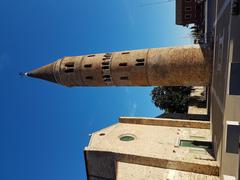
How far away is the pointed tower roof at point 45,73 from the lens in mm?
20688

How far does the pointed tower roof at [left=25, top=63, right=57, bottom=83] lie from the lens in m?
20.7

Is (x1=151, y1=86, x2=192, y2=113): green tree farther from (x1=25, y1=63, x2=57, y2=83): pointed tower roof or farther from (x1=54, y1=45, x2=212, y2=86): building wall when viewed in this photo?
(x1=25, y1=63, x2=57, y2=83): pointed tower roof

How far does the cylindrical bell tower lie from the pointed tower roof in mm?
111

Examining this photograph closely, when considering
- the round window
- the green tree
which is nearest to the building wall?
the round window

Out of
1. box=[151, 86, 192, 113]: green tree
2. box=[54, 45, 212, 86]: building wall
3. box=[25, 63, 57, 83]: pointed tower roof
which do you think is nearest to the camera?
box=[54, 45, 212, 86]: building wall

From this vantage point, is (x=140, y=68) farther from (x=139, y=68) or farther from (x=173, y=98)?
(x=173, y=98)

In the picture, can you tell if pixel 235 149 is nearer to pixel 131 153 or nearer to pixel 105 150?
pixel 131 153

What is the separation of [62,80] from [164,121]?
26.2 ft

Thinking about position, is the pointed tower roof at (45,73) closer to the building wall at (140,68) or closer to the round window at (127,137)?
the building wall at (140,68)

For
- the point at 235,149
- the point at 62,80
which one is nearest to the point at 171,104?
the point at 62,80

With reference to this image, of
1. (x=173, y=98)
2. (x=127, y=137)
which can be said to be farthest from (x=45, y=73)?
(x=173, y=98)

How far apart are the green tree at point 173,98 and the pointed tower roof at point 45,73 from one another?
18026mm

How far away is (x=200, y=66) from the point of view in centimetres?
1545

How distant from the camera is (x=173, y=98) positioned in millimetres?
34500
